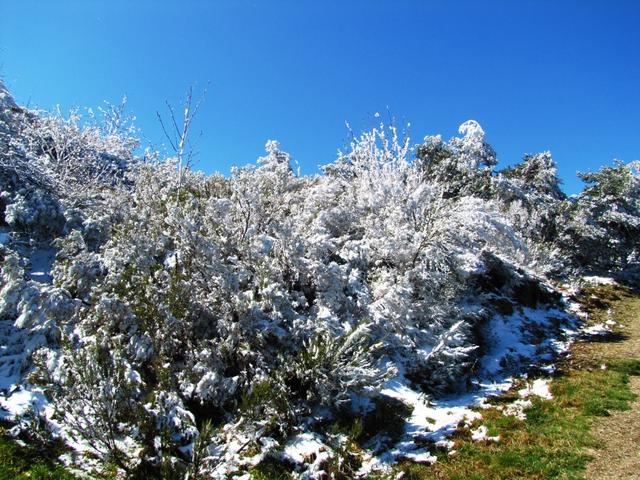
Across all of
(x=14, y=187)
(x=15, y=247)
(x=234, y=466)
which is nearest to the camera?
(x=234, y=466)

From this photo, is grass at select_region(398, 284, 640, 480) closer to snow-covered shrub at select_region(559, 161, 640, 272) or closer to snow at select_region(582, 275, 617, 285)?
snow at select_region(582, 275, 617, 285)

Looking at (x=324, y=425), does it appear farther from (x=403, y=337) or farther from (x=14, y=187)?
(x=14, y=187)

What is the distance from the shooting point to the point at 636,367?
32.3 feet

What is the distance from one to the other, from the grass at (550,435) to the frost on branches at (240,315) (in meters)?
0.64

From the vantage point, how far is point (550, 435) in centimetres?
688

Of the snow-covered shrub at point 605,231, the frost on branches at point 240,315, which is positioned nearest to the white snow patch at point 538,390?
the frost on branches at point 240,315

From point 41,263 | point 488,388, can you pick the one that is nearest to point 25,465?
point 41,263

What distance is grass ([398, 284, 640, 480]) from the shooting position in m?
5.98

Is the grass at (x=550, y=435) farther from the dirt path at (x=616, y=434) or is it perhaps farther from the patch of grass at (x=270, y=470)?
the patch of grass at (x=270, y=470)

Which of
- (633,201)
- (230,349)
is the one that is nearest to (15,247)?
(230,349)

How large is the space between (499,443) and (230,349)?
489 cm

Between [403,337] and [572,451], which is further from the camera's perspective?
[403,337]

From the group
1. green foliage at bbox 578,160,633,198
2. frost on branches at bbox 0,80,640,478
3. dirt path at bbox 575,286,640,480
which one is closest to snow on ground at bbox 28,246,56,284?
frost on branches at bbox 0,80,640,478

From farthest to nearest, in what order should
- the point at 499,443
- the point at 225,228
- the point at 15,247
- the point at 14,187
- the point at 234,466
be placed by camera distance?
the point at 14,187 → the point at 15,247 → the point at 225,228 → the point at 499,443 → the point at 234,466
